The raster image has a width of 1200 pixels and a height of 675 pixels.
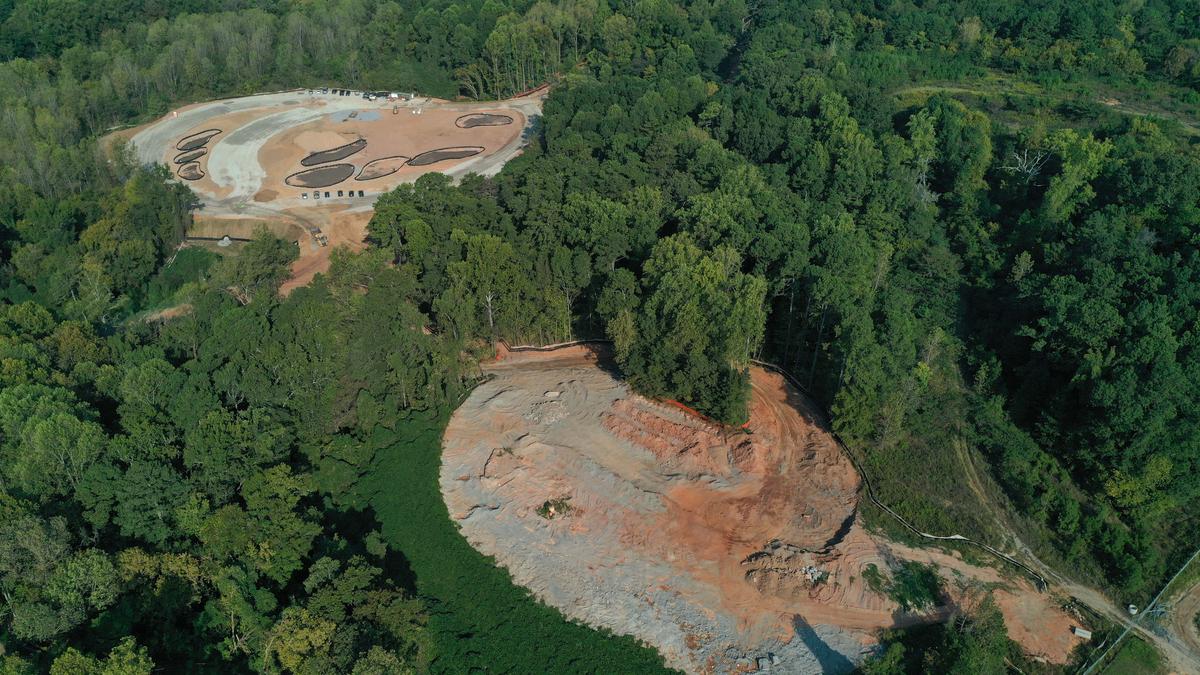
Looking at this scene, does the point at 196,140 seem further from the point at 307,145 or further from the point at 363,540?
the point at 363,540

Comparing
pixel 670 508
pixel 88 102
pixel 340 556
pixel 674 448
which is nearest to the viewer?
pixel 340 556

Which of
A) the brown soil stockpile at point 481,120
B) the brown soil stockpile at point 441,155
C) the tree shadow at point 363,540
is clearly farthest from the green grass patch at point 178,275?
the brown soil stockpile at point 481,120

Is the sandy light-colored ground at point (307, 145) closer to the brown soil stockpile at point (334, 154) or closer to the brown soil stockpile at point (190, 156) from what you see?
the brown soil stockpile at point (190, 156)

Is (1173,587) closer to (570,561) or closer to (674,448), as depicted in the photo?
(674,448)

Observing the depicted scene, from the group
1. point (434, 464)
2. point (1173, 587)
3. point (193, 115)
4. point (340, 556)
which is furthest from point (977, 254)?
point (193, 115)

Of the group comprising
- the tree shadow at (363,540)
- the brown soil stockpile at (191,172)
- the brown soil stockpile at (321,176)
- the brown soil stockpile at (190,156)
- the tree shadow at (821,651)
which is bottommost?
the tree shadow at (821,651)

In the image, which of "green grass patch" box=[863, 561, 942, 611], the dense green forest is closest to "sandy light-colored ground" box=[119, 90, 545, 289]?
the dense green forest

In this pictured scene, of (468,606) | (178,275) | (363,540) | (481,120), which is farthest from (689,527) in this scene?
(481,120)
